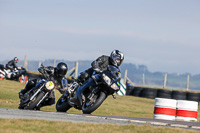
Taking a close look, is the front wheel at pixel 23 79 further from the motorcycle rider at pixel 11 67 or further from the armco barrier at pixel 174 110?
the armco barrier at pixel 174 110

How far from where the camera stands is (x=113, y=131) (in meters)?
7.33

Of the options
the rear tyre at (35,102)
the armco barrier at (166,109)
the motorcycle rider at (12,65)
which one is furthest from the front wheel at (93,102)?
the motorcycle rider at (12,65)

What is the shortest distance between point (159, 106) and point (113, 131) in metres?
6.97

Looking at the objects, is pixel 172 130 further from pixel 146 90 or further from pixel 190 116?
pixel 146 90

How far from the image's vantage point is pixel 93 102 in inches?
448

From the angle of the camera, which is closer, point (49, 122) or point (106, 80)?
point (49, 122)

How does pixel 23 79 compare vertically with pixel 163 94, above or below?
above

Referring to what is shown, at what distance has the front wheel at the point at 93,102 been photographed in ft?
36.7

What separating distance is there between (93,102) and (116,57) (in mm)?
1485

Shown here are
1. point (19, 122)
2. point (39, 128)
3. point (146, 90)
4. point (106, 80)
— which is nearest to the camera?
point (39, 128)

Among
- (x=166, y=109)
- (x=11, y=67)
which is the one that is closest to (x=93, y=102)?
(x=166, y=109)

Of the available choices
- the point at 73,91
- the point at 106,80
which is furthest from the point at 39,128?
the point at 73,91

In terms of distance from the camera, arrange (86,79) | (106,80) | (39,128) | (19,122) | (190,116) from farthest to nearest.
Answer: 1. (190,116)
2. (86,79)
3. (106,80)
4. (19,122)
5. (39,128)

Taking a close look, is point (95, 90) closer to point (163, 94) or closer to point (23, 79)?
point (163, 94)
